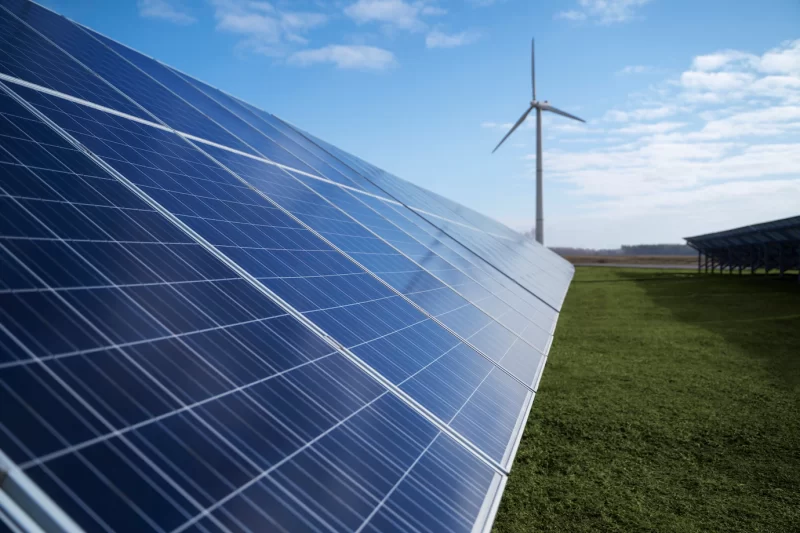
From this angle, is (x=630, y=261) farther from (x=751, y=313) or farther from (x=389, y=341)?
(x=389, y=341)

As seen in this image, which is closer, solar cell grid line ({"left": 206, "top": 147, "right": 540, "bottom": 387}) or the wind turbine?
solar cell grid line ({"left": 206, "top": 147, "right": 540, "bottom": 387})

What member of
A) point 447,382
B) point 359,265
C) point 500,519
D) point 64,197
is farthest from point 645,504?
point 64,197

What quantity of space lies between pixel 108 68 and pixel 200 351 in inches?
404

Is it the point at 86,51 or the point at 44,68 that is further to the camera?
the point at 86,51

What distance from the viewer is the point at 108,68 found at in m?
11.9

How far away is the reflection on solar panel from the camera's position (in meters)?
3.01

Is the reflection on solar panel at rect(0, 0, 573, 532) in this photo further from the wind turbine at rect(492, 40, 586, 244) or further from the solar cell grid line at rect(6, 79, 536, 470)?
the wind turbine at rect(492, 40, 586, 244)

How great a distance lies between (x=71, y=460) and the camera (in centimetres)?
278

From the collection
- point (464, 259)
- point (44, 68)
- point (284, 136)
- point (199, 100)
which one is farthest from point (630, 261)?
point (44, 68)

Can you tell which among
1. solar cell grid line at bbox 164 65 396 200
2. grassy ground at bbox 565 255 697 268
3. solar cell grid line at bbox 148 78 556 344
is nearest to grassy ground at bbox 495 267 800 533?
solar cell grid line at bbox 164 65 396 200

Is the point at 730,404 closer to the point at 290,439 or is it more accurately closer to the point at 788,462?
the point at 788,462

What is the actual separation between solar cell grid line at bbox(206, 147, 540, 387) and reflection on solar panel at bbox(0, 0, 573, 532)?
0.08m

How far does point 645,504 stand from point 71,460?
356 inches

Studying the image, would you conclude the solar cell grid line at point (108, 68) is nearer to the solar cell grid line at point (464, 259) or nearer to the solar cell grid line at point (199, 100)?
the solar cell grid line at point (199, 100)
